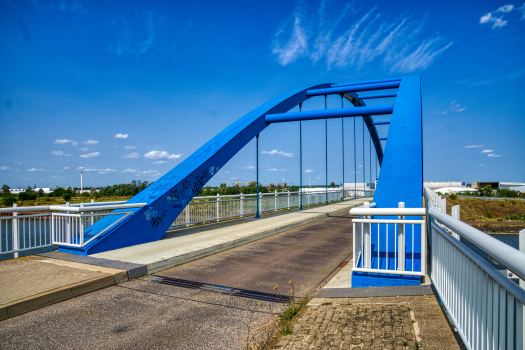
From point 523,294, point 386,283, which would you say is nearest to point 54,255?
point 386,283

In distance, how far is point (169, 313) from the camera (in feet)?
14.8

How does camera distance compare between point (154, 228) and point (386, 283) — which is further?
point (154, 228)

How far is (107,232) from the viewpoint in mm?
8062

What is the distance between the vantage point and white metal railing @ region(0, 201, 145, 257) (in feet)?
23.2

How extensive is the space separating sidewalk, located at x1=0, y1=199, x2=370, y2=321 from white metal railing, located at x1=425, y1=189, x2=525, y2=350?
504cm

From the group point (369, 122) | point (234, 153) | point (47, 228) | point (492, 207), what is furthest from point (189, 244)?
point (492, 207)

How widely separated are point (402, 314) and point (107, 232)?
679cm

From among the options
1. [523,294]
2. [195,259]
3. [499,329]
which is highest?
[523,294]

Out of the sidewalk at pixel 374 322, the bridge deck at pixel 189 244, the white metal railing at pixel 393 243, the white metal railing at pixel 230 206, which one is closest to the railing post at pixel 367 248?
the white metal railing at pixel 393 243

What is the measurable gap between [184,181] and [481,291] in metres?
9.05

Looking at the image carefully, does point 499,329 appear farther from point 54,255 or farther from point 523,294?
point 54,255

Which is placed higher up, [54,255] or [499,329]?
[499,329]

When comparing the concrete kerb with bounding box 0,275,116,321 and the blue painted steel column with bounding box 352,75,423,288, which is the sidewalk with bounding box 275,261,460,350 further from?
the concrete kerb with bounding box 0,275,116,321

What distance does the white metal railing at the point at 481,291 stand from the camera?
1.68m
